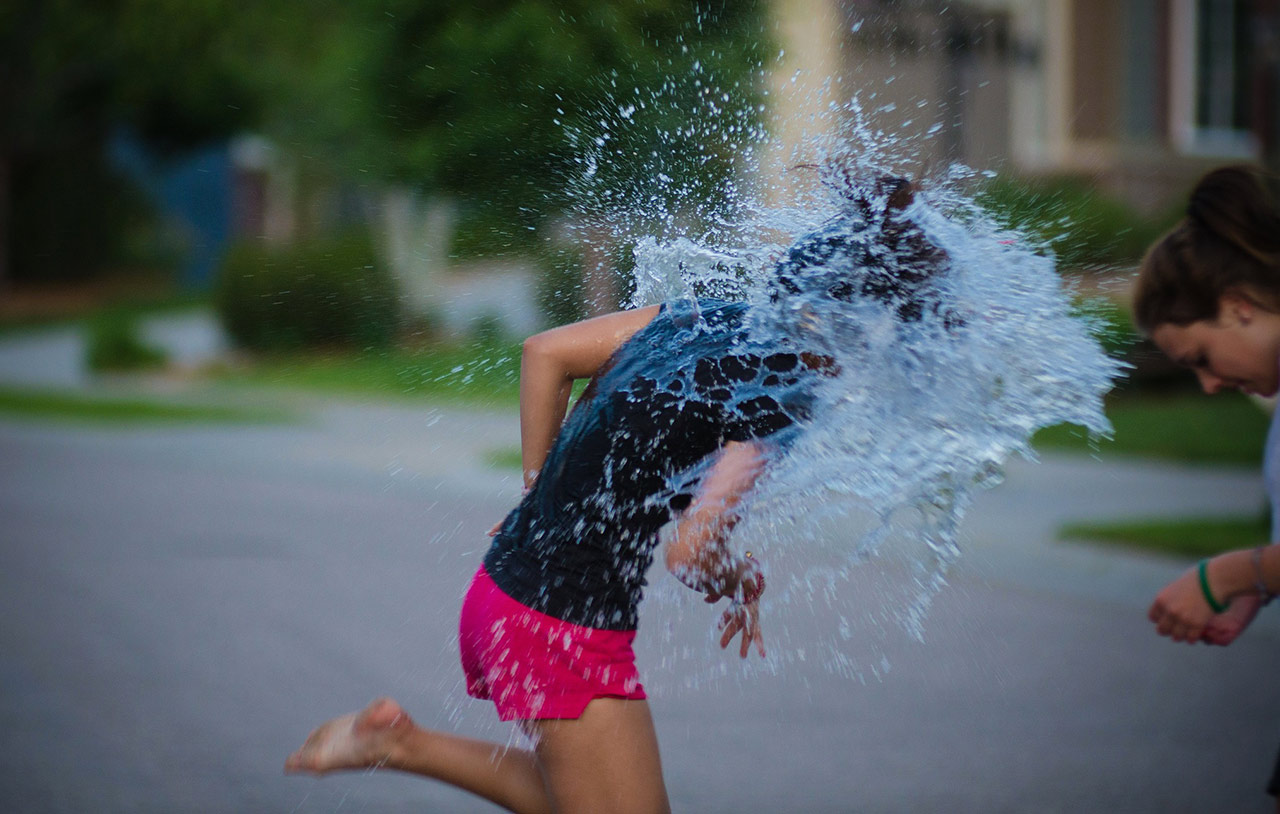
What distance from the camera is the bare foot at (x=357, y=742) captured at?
9.66ft

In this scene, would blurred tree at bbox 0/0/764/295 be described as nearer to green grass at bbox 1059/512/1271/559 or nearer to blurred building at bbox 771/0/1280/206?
green grass at bbox 1059/512/1271/559

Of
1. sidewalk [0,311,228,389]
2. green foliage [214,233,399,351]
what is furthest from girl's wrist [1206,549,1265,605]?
green foliage [214,233,399,351]

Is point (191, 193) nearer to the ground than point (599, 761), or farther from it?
nearer to the ground

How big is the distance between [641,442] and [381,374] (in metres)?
16.8

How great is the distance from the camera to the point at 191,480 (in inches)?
440

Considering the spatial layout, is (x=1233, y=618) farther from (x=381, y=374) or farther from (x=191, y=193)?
(x=191, y=193)

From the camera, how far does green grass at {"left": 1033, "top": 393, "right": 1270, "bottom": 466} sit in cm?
1148

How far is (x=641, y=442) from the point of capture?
2572 mm

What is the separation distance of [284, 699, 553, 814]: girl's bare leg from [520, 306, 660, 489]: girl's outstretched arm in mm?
740

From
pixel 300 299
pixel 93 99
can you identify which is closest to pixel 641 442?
pixel 300 299

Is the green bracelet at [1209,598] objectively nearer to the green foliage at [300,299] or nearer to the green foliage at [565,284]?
the green foliage at [565,284]

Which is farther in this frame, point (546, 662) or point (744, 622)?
point (744, 622)

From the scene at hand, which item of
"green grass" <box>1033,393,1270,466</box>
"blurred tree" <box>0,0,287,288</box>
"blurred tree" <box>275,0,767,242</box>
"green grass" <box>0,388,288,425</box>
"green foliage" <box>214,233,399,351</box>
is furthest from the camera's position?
"blurred tree" <box>0,0,287,288</box>

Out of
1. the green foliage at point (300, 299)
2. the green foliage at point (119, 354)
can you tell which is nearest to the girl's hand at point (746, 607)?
the green foliage at point (119, 354)
